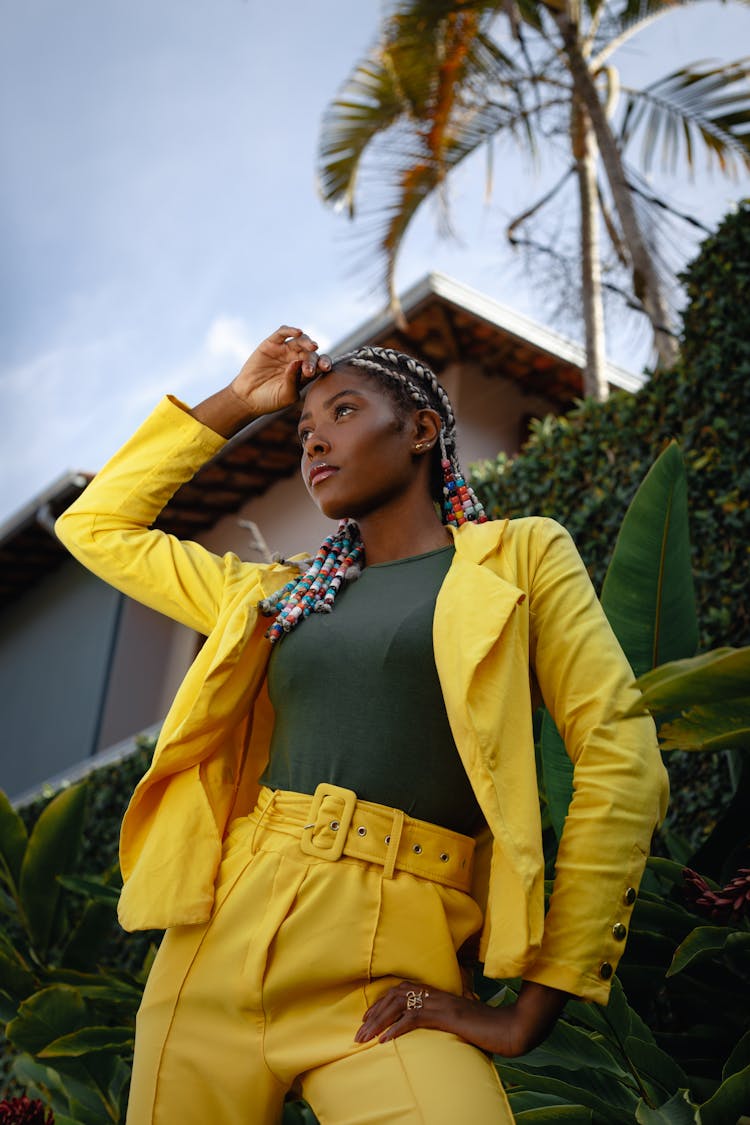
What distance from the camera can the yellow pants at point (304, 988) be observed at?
4.58 ft

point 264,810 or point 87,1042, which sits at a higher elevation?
point 264,810

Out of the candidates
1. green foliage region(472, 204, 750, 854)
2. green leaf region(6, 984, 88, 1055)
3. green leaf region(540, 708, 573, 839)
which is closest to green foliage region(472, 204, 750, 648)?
green foliage region(472, 204, 750, 854)

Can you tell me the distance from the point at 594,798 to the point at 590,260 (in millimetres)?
6495

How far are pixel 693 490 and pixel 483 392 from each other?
5375 mm

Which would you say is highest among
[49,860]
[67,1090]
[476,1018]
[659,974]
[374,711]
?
[374,711]

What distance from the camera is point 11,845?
4.01m

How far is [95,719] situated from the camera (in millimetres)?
10398

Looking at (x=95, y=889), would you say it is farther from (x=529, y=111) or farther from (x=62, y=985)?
(x=529, y=111)

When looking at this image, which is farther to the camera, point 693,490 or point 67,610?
point 67,610

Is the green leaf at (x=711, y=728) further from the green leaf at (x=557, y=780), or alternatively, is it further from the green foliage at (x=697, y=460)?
the green foliage at (x=697, y=460)

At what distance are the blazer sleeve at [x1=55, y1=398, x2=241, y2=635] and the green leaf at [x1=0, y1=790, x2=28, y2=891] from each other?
7.40 feet

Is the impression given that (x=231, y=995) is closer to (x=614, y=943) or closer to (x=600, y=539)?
(x=614, y=943)

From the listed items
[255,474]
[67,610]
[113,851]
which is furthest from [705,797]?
[67,610]

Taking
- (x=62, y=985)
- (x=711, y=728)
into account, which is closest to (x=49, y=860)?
(x=62, y=985)
